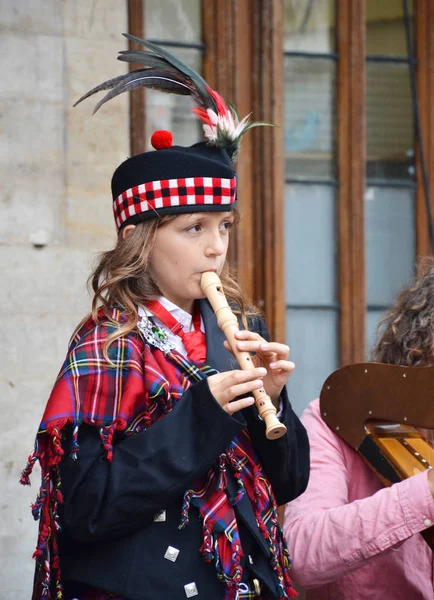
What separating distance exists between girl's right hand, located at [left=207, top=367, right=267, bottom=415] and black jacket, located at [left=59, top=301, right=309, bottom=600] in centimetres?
1

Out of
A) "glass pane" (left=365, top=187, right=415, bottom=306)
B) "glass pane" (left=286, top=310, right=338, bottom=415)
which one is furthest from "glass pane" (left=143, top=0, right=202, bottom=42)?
"glass pane" (left=286, top=310, right=338, bottom=415)

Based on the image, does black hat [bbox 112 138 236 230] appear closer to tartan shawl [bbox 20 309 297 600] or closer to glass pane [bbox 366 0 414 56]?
tartan shawl [bbox 20 309 297 600]

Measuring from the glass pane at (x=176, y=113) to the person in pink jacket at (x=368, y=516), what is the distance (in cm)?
119

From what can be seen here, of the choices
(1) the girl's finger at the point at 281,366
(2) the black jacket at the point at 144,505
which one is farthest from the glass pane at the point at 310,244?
(2) the black jacket at the point at 144,505

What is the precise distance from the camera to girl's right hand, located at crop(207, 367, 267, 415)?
6.55 ft

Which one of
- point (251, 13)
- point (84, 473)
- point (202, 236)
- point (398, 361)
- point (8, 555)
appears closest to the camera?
point (84, 473)

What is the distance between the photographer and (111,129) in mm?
3527

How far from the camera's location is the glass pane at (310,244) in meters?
3.93

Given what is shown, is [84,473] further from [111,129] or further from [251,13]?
[251,13]

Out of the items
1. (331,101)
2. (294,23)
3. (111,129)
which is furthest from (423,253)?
(111,129)

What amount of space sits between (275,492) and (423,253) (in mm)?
1989

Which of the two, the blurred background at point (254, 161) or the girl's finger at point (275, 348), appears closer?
the girl's finger at point (275, 348)

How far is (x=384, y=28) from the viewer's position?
4.04 meters

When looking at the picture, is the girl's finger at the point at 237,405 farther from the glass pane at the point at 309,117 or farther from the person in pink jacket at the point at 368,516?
the glass pane at the point at 309,117
